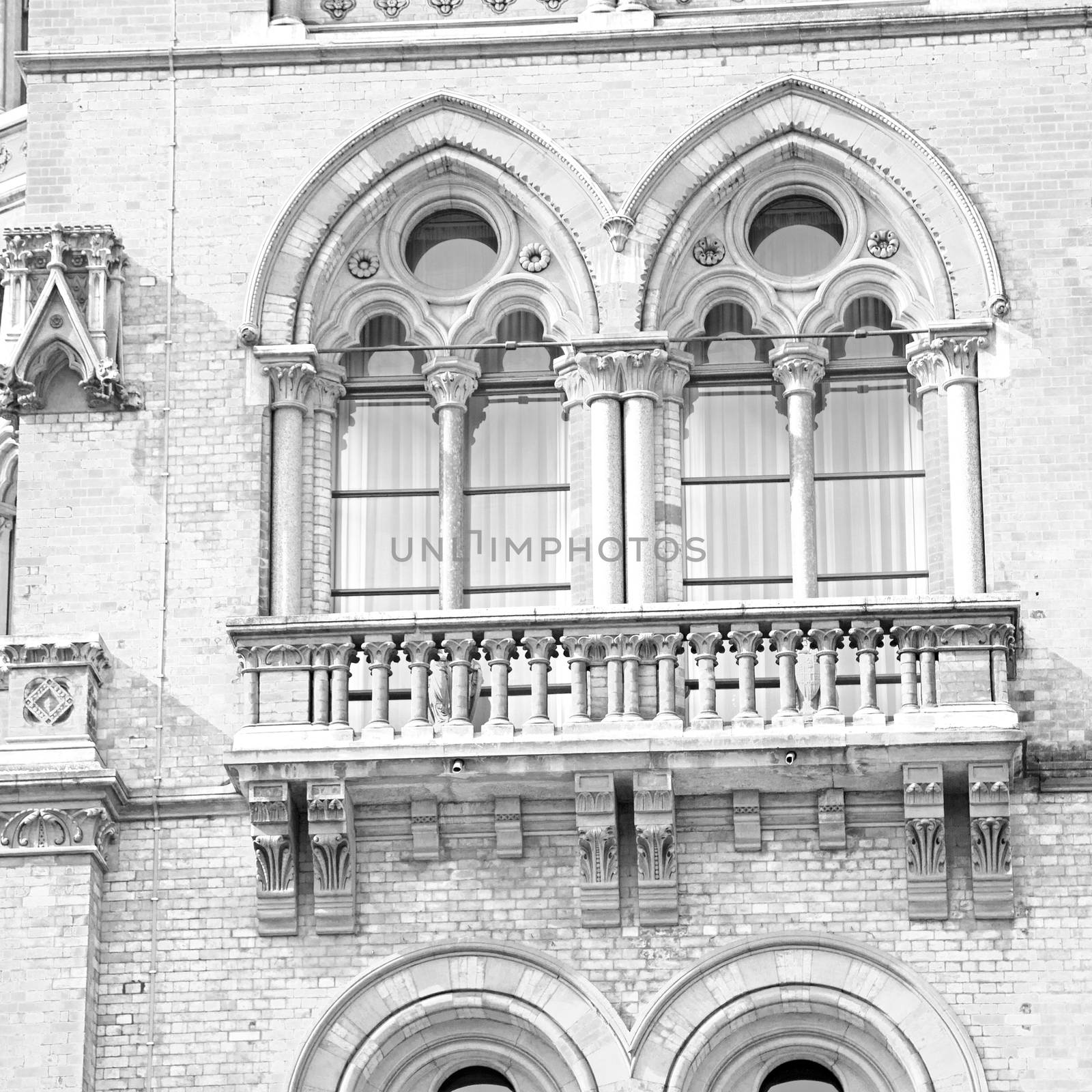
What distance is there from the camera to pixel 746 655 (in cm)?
2728

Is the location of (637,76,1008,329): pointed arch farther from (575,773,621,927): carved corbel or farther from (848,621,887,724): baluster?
(575,773,621,927): carved corbel

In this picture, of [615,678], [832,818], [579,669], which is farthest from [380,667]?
[832,818]

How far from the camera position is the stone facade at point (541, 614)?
26859mm

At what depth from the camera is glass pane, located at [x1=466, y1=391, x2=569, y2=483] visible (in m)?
29.2

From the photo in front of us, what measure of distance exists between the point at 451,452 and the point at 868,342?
Answer: 3330 mm

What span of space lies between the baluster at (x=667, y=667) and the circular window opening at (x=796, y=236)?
3.60 m

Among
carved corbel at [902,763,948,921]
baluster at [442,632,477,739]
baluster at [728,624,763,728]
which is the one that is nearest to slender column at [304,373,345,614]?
baluster at [442,632,477,739]

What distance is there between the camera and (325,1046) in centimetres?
2684

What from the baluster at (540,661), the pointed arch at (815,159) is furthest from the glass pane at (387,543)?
the pointed arch at (815,159)

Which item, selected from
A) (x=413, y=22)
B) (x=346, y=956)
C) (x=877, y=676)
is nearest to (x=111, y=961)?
(x=346, y=956)

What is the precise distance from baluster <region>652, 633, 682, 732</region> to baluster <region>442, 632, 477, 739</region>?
1335 mm

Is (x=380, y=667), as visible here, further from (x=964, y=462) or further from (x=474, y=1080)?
(x=964, y=462)

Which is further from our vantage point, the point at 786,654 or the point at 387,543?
the point at 387,543

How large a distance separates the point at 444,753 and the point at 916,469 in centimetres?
462
